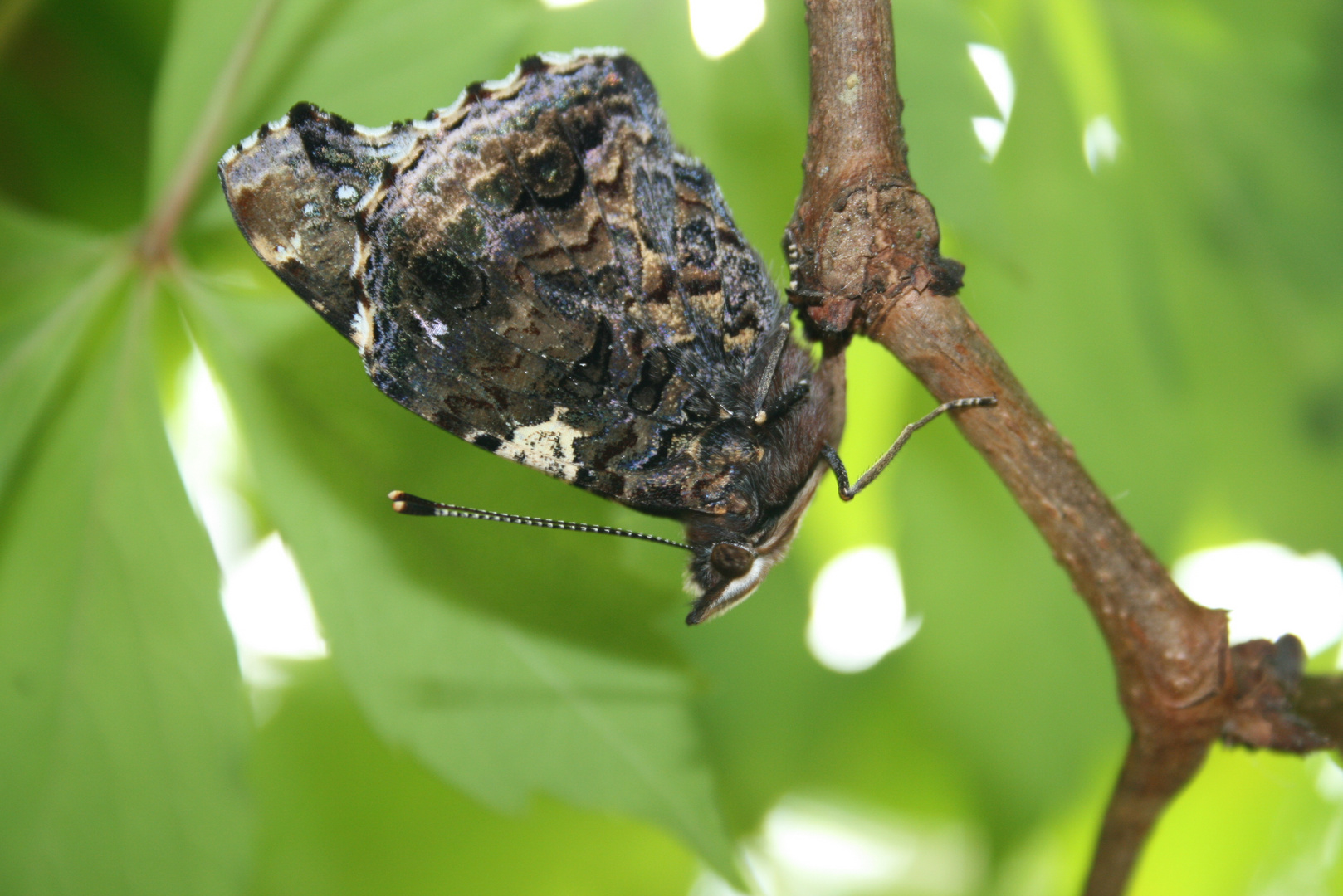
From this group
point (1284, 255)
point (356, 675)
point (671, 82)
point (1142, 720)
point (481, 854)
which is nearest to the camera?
point (1142, 720)

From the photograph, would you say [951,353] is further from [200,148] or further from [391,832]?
[391,832]

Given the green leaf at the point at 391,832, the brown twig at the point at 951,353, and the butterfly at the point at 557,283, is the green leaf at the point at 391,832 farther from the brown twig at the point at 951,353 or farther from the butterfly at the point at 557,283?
the brown twig at the point at 951,353

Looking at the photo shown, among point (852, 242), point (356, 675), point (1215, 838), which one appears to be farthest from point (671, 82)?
point (1215, 838)

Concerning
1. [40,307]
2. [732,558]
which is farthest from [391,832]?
[40,307]

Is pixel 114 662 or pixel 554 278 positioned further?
pixel 114 662

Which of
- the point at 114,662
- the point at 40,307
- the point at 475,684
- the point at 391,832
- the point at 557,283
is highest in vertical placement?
the point at 40,307

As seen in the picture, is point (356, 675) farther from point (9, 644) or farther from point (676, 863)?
point (676, 863)

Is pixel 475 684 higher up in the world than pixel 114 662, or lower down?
lower down
